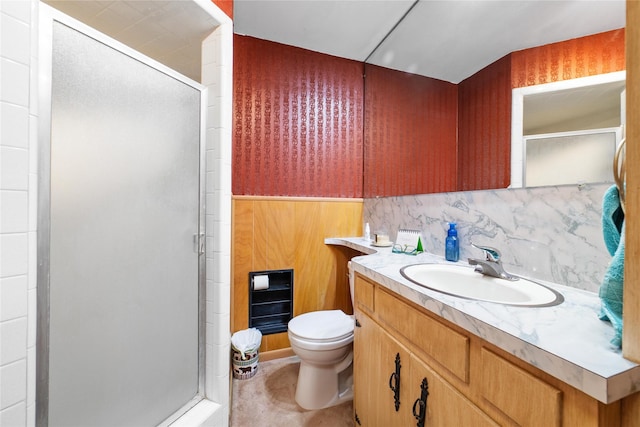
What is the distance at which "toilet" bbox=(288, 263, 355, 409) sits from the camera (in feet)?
4.49

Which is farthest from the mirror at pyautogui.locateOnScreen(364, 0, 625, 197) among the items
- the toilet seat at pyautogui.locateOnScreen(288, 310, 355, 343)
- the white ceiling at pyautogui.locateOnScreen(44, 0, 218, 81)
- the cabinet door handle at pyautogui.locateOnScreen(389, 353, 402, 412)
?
the white ceiling at pyautogui.locateOnScreen(44, 0, 218, 81)

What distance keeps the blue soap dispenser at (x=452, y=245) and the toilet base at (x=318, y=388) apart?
948 millimetres

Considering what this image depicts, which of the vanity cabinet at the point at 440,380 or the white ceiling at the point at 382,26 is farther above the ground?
the white ceiling at the point at 382,26

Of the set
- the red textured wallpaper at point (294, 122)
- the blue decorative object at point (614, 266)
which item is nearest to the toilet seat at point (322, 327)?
the red textured wallpaper at point (294, 122)

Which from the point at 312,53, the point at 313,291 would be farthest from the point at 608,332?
the point at 312,53

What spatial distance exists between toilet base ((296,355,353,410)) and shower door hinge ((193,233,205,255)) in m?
0.90

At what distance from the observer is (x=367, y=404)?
43.4 inches

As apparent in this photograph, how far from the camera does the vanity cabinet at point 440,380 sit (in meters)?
0.46

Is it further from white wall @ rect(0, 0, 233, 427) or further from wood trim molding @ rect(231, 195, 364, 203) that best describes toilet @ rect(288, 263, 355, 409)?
white wall @ rect(0, 0, 233, 427)

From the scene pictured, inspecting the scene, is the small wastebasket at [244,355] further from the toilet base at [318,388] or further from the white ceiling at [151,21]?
the white ceiling at [151,21]

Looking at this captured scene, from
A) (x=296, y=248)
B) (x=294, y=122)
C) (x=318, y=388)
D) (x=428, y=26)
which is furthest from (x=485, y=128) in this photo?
(x=318, y=388)

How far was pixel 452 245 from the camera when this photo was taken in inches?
49.5

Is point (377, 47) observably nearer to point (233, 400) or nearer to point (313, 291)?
point (313, 291)

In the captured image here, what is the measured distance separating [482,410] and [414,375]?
0.80 feet
